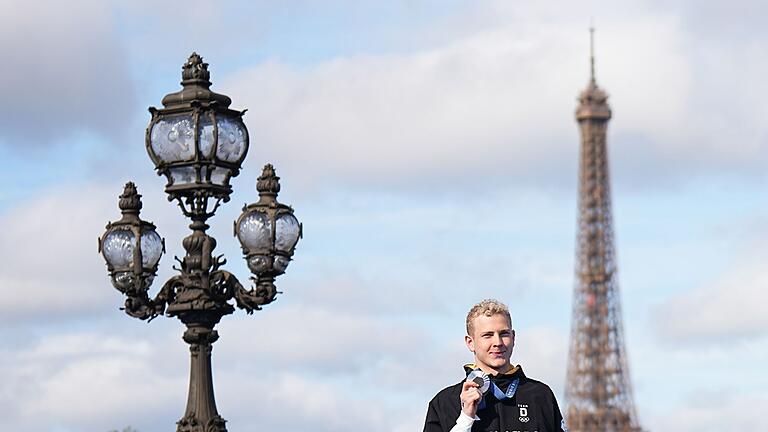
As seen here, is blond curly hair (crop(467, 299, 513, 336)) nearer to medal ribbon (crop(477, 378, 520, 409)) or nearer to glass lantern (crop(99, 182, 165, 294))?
medal ribbon (crop(477, 378, 520, 409))

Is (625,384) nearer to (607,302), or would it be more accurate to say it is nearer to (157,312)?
(607,302)

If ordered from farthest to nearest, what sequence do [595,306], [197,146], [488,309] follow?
[595,306] → [197,146] → [488,309]

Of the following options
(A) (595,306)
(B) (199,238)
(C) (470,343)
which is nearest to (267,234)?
(B) (199,238)

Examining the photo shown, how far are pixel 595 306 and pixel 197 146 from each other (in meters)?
133

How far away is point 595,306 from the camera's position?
5940 inches

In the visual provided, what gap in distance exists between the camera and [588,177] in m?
145

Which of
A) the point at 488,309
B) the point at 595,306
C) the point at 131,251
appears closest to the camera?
the point at 488,309

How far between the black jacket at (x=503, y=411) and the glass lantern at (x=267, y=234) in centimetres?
735

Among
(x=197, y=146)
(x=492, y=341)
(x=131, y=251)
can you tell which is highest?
(x=197, y=146)

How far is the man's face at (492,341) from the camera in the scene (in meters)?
11.4

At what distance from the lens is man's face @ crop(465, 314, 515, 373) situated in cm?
1143

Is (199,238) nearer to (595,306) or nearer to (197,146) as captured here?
(197,146)

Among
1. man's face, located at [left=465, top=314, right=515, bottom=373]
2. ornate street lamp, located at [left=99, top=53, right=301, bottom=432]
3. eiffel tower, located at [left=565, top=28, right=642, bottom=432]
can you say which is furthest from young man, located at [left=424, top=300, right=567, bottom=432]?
eiffel tower, located at [left=565, top=28, right=642, bottom=432]

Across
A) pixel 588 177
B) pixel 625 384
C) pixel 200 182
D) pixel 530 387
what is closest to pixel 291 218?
pixel 200 182
